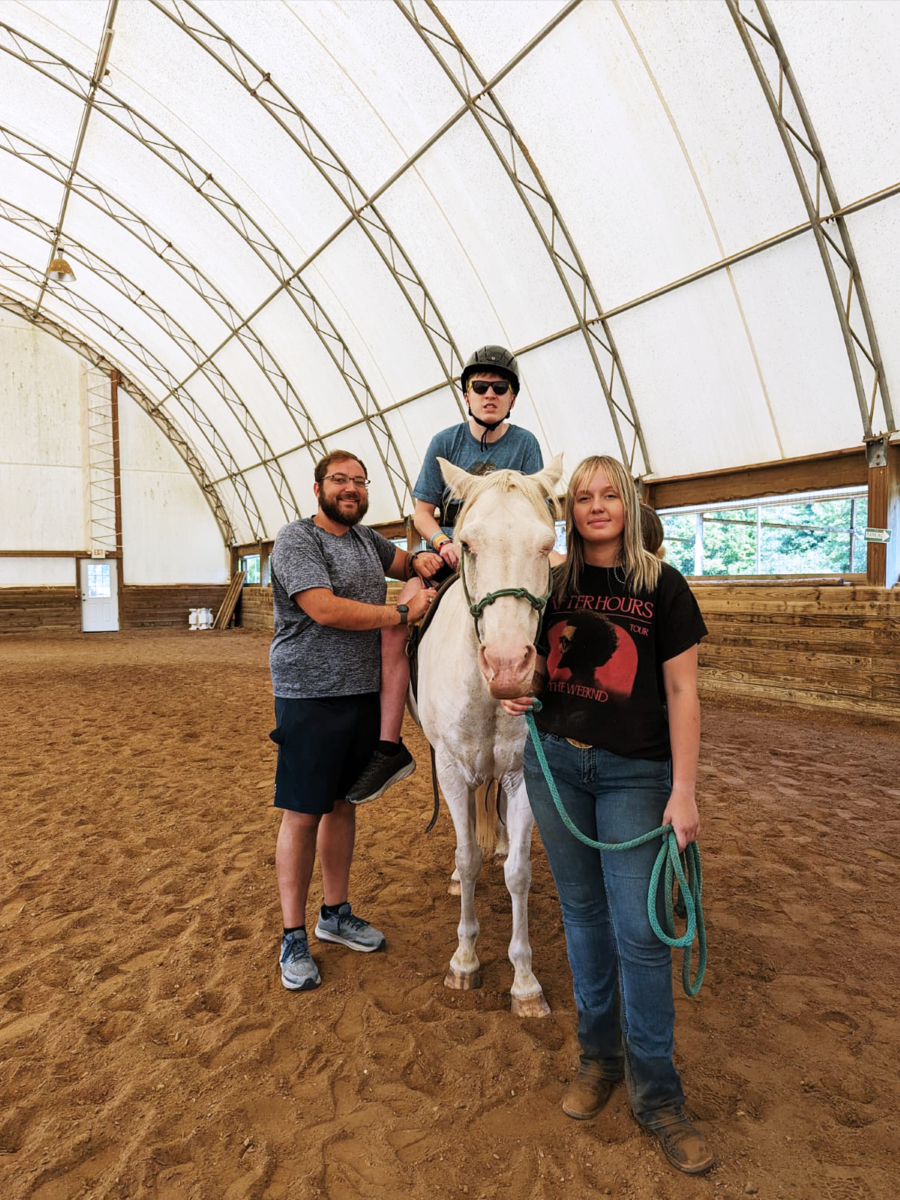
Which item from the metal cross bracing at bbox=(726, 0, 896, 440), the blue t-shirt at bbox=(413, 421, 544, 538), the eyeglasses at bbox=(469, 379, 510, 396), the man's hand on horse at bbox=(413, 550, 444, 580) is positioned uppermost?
the metal cross bracing at bbox=(726, 0, 896, 440)

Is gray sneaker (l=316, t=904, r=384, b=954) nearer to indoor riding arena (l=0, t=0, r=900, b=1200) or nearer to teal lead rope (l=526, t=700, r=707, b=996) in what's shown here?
indoor riding arena (l=0, t=0, r=900, b=1200)

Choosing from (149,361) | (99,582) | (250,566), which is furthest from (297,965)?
(99,582)

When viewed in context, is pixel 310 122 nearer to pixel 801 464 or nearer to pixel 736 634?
pixel 801 464

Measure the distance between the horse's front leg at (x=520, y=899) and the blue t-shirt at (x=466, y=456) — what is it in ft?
4.20

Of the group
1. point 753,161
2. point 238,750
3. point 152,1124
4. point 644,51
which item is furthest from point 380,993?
point 644,51

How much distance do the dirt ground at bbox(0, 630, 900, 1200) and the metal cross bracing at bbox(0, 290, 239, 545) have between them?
20701 mm

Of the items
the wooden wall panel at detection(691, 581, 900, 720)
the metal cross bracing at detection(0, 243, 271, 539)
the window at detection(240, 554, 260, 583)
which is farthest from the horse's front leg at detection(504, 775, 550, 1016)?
the window at detection(240, 554, 260, 583)

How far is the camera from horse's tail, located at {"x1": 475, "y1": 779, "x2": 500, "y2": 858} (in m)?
2.99

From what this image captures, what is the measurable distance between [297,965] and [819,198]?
27.3 feet

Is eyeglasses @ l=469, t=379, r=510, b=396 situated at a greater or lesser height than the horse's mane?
greater

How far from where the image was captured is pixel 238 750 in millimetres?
6469

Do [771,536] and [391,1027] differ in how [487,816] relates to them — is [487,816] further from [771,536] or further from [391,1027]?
[771,536]

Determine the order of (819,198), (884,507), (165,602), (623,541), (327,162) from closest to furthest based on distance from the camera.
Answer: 1. (623,541)
2. (819,198)
3. (884,507)
4. (327,162)
5. (165,602)

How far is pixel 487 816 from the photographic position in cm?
306
